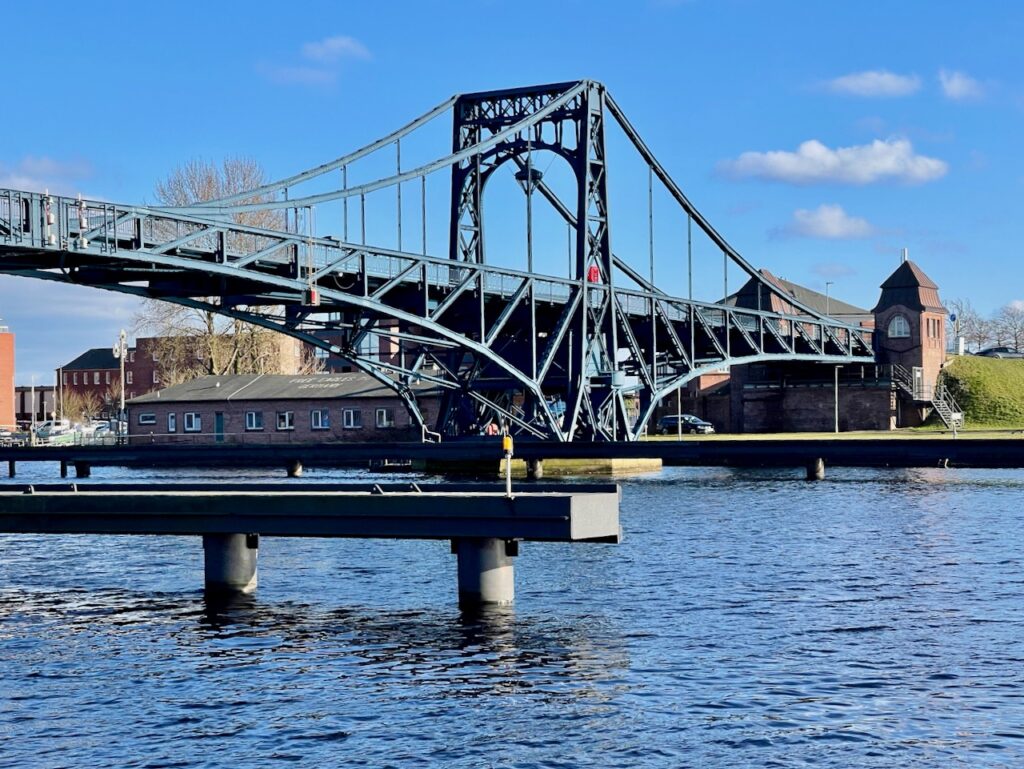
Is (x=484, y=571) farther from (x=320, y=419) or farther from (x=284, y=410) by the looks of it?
(x=284, y=410)

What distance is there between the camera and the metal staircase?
115 metres

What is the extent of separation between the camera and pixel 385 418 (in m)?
97.2

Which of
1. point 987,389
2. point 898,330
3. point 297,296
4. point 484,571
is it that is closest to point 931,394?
point 987,389

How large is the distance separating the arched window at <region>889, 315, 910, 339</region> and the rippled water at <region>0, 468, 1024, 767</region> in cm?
8119

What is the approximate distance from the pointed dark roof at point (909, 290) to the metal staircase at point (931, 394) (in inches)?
207

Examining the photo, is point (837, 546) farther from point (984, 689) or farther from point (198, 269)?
point (198, 269)

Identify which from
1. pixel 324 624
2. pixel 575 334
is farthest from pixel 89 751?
pixel 575 334

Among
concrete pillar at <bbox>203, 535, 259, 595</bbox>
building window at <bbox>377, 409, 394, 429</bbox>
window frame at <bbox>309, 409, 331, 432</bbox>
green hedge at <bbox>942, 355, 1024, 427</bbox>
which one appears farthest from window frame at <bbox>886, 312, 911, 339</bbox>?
concrete pillar at <bbox>203, 535, 259, 595</bbox>

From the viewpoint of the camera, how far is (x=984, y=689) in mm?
20469

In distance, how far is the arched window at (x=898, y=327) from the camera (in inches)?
4658

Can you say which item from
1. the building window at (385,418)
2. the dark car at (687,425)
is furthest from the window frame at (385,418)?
the dark car at (687,425)

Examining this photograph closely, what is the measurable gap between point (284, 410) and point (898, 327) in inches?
1973

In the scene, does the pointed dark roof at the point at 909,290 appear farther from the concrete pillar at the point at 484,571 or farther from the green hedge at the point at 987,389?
the concrete pillar at the point at 484,571

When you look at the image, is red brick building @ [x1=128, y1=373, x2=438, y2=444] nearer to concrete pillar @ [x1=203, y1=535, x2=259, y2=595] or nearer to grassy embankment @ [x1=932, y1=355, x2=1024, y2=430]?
grassy embankment @ [x1=932, y1=355, x2=1024, y2=430]
